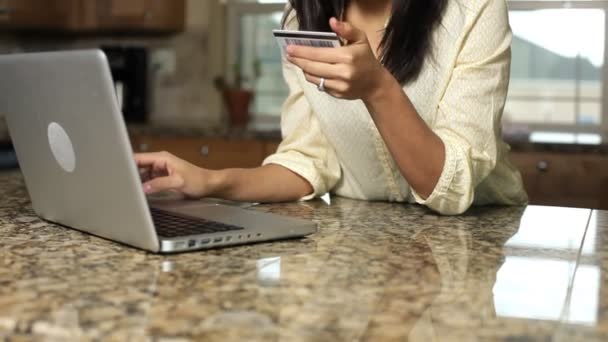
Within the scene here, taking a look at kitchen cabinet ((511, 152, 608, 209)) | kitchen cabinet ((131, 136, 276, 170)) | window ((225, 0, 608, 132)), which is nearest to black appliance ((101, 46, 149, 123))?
kitchen cabinet ((131, 136, 276, 170))

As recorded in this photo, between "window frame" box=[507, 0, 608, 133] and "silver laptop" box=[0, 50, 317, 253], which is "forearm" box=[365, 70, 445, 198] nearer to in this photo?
"silver laptop" box=[0, 50, 317, 253]

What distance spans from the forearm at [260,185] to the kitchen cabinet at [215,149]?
1.63 metres

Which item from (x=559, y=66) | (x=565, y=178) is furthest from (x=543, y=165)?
(x=559, y=66)

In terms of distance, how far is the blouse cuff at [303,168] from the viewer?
1.43 meters

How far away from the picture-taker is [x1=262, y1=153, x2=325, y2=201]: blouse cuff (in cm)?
143

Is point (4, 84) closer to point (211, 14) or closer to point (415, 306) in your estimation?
point (415, 306)

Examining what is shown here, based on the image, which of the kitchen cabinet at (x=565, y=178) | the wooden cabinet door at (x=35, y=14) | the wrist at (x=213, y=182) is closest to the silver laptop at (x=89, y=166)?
the wrist at (x=213, y=182)

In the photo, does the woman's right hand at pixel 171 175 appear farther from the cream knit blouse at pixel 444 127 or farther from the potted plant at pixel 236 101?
the potted plant at pixel 236 101

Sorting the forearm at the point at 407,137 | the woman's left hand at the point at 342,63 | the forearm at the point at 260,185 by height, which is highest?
the woman's left hand at the point at 342,63

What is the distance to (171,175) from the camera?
1247 mm

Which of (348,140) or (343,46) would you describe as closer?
(343,46)

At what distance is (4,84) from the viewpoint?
1032 millimetres

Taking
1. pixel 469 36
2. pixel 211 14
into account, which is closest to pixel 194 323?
pixel 469 36

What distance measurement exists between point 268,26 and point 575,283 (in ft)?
10.5
